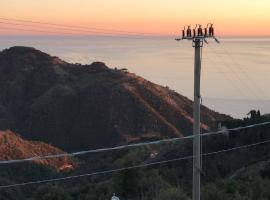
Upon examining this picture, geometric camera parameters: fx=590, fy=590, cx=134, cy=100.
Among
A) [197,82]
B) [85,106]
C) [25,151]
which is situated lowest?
[85,106]

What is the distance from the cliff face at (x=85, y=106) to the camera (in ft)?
326

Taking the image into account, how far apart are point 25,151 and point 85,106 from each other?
4272 cm

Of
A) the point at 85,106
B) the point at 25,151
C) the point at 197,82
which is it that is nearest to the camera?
the point at 197,82

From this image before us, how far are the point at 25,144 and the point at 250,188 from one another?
52.7 metres

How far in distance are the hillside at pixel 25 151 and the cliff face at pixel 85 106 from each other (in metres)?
20.9

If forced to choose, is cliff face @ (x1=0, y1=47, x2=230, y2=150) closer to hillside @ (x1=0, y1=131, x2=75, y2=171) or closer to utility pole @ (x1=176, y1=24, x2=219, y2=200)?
hillside @ (x1=0, y1=131, x2=75, y2=171)

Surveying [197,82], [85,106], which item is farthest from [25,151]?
[197,82]

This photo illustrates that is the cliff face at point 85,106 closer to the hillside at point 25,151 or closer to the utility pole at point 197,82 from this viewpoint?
the hillside at point 25,151

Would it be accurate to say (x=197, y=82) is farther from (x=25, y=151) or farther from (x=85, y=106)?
(x=85, y=106)

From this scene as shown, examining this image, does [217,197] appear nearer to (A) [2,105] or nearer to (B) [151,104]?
(B) [151,104]

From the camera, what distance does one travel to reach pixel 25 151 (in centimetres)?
6875

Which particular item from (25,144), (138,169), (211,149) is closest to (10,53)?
(25,144)

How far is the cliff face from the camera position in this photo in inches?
3917

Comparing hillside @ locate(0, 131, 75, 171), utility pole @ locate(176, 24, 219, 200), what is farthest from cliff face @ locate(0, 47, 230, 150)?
utility pole @ locate(176, 24, 219, 200)
